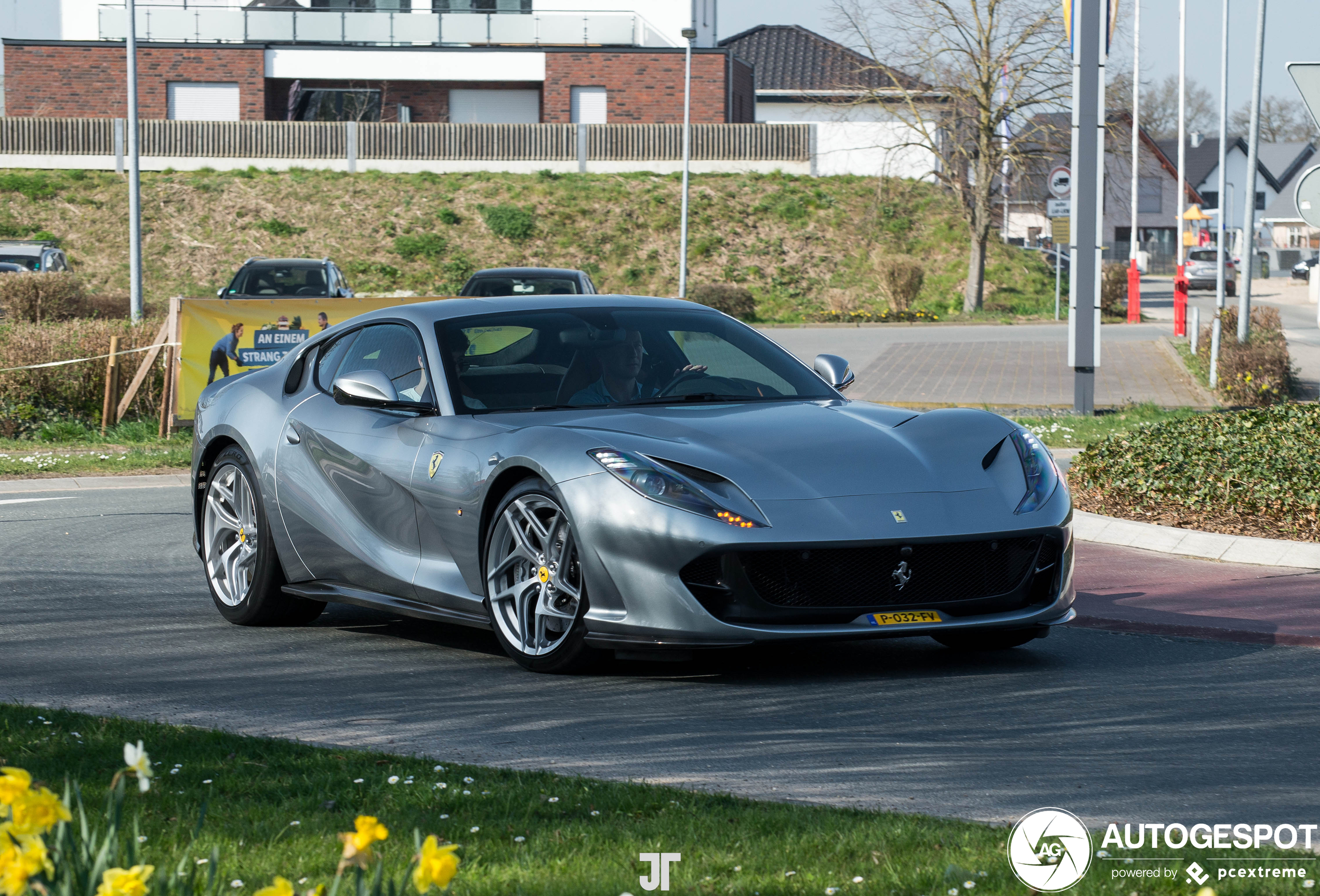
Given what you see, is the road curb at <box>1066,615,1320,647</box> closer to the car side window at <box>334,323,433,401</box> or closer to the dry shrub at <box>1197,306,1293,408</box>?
the car side window at <box>334,323,433,401</box>

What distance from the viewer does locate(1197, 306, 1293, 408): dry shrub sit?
1956cm

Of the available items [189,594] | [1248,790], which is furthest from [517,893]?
[189,594]

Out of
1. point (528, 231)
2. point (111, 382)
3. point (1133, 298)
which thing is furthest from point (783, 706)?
point (528, 231)

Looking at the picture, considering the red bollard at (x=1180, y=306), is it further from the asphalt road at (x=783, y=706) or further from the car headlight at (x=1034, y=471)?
the car headlight at (x=1034, y=471)

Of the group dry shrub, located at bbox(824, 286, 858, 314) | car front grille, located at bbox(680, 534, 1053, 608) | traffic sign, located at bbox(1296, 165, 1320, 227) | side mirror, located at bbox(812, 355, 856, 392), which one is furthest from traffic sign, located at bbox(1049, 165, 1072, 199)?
car front grille, located at bbox(680, 534, 1053, 608)

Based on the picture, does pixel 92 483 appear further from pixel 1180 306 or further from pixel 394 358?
pixel 1180 306

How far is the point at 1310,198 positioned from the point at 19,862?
9296mm

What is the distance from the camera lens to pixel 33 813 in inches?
105

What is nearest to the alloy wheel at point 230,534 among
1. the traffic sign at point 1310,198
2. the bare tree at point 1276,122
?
the traffic sign at point 1310,198

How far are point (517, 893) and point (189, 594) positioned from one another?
569cm

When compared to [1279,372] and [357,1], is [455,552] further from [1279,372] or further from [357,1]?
[357,1]

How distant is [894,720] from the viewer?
18.9ft

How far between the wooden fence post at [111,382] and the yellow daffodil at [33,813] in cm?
1555

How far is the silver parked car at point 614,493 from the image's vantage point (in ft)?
20.0
